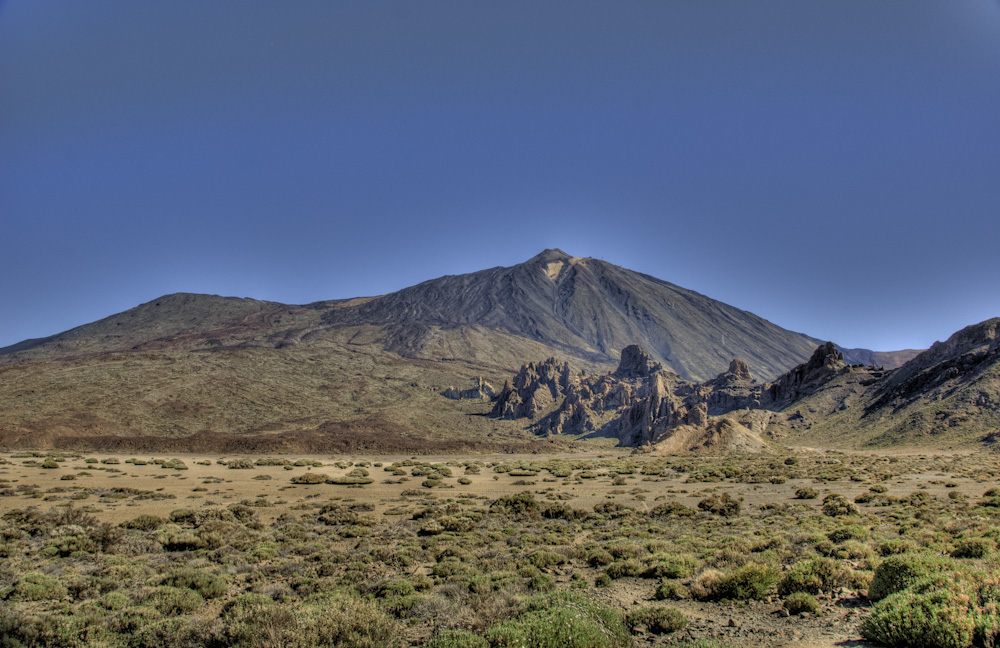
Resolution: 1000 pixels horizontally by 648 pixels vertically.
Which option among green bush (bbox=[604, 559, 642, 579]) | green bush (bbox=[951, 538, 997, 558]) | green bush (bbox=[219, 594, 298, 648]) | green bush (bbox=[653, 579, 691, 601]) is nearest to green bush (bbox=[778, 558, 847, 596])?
green bush (bbox=[653, 579, 691, 601])

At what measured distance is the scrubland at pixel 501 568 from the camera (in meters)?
7.70

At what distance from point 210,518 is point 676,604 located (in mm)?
16153

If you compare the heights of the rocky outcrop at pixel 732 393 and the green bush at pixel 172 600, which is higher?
the rocky outcrop at pixel 732 393

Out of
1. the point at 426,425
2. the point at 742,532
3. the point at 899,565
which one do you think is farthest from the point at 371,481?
the point at 426,425

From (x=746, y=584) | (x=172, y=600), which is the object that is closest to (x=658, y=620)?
(x=746, y=584)

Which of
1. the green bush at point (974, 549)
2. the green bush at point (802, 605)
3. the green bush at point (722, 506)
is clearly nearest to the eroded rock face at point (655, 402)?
the green bush at point (722, 506)

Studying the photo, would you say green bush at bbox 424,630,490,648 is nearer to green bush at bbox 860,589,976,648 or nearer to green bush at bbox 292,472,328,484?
green bush at bbox 860,589,976,648

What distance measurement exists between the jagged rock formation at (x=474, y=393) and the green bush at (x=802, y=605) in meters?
95.7

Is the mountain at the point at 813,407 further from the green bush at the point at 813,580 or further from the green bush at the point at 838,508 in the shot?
the green bush at the point at 813,580

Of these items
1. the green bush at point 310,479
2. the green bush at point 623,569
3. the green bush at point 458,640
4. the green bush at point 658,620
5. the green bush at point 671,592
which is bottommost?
the green bush at point 310,479

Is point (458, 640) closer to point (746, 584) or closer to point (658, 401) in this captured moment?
point (746, 584)

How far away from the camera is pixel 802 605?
28.7 feet

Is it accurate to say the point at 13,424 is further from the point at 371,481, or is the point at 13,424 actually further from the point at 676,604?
the point at 676,604

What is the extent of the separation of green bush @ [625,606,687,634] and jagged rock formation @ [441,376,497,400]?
95.4 metres
